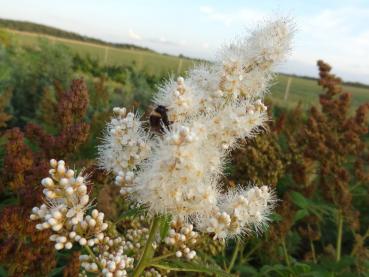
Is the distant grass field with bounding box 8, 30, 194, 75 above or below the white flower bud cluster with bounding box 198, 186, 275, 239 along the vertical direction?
below

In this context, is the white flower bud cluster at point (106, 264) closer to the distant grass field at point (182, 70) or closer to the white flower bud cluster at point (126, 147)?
the white flower bud cluster at point (126, 147)

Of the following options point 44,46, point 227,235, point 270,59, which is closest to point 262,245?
point 227,235

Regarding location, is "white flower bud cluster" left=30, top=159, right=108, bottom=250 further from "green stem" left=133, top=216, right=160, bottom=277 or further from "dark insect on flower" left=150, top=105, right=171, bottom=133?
"dark insect on flower" left=150, top=105, right=171, bottom=133

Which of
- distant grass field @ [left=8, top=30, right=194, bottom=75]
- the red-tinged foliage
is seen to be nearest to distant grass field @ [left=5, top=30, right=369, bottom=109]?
distant grass field @ [left=8, top=30, right=194, bottom=75]

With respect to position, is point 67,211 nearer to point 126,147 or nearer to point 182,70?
point 126,147

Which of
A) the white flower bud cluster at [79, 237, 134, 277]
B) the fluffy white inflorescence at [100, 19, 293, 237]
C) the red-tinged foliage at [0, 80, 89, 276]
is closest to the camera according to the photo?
the fluffy white inflorescence at [100, 19, 293, 237]

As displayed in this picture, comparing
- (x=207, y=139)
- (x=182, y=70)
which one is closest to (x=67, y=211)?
(x=207, y=139)

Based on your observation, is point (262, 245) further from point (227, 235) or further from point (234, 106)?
point (234, 106)
